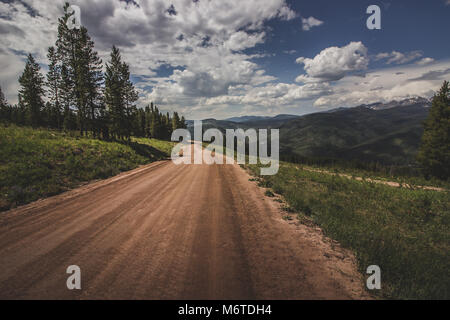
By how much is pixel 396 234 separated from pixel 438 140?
33280 mm

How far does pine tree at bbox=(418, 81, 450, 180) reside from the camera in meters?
27.2

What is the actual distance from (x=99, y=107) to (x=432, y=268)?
117ft

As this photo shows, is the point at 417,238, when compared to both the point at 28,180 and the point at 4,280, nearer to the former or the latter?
the point at 4,280

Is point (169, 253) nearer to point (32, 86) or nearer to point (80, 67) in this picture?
point (80, 67)

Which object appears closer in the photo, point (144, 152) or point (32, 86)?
point (144, 152)

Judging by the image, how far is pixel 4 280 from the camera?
12.9 feet

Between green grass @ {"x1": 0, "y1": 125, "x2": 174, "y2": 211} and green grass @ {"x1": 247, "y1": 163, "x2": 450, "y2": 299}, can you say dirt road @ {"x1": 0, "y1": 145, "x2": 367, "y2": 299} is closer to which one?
green grass @ {"x1": 247, "y1": 163, "x2": 450, "y2": 299}

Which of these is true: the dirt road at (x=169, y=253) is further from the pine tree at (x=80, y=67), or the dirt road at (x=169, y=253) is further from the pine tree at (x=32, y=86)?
the pine tree at (x=32, y=86)

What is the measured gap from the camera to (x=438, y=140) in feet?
91.7

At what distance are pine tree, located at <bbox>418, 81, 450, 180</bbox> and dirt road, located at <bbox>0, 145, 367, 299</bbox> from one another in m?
35.4

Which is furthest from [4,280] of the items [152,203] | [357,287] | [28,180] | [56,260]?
[28,180]

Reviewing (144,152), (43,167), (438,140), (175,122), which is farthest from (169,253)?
(175,122)

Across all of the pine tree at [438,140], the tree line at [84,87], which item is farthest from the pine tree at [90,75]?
the pine tree at [438,140]

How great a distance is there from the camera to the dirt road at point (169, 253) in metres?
3.64
